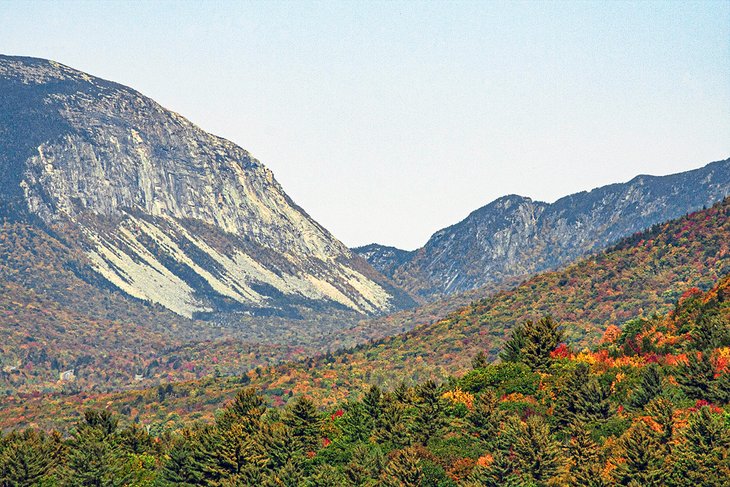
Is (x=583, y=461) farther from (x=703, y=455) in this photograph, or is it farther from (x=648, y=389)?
(x=648, y=389)

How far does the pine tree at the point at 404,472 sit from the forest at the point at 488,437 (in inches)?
4.6

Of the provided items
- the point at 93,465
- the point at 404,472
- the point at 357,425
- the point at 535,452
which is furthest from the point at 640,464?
the point at 93,465

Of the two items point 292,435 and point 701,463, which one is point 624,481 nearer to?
point 701,463

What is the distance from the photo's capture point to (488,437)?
93.2m

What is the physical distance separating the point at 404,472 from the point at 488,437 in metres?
14.1

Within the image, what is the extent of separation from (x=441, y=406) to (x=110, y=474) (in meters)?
32.7

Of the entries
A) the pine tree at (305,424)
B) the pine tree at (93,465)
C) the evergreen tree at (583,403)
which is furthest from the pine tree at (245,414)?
the evergreen tree at (583,403)

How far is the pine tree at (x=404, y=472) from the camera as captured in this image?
81.4m

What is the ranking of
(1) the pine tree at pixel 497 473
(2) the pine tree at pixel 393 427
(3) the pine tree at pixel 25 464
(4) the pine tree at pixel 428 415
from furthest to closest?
(4) the pine tree at pixel 428 415 < (2) the pine tree at pixel 393 427 < (3) the pine tree at pixel 25 464 < (1) the pine tree at pixel 497 473

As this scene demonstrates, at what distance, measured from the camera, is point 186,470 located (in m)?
95.2

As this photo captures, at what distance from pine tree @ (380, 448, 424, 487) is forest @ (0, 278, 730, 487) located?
116 millimetres

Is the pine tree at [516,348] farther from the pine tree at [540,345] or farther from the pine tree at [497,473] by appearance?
the pine tree at [497,473]

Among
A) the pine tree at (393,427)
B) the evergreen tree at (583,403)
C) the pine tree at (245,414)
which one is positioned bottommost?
the pine tree at (245,414)

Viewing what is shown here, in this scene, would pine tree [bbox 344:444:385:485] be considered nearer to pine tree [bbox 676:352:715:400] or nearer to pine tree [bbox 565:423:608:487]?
pine tree [bbox 565:423:608:487]
